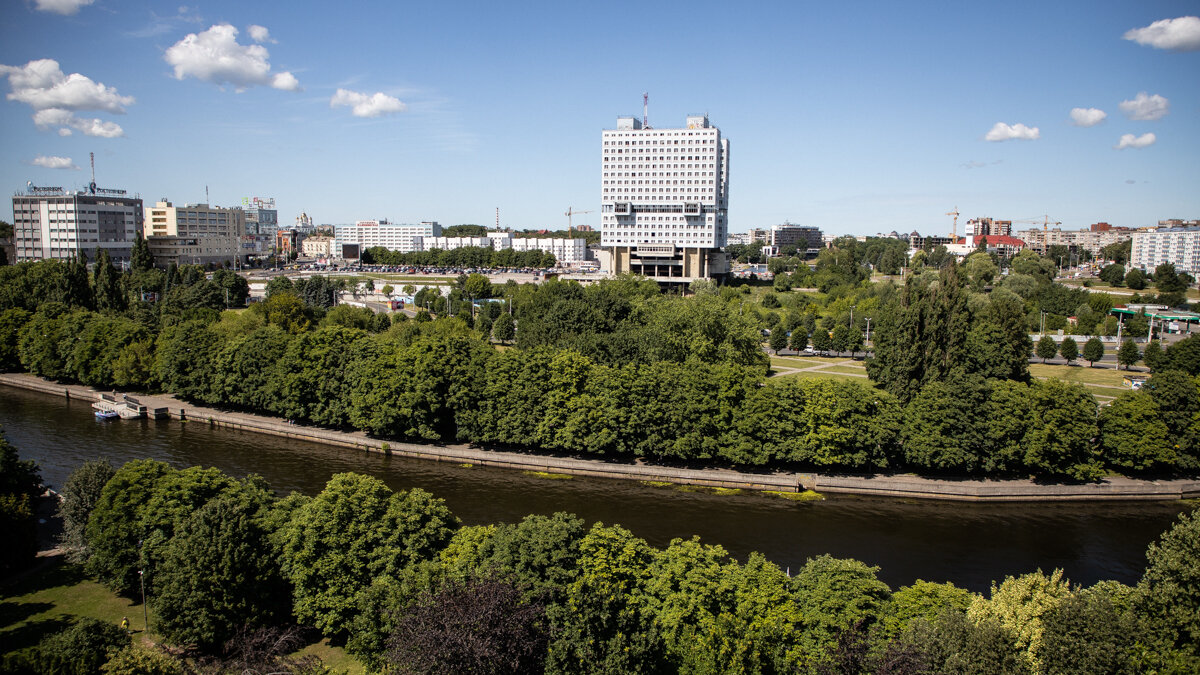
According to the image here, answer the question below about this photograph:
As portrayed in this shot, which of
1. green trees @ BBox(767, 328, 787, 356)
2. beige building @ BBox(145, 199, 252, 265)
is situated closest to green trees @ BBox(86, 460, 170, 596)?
green trees @ BBox(767, 328, 787, 356)

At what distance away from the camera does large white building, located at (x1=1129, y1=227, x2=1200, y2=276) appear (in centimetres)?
11250

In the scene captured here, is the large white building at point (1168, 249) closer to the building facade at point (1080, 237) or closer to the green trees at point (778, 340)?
the building facade at point (1080, 237)

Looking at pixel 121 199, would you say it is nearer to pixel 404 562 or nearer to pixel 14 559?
pixel 14 559

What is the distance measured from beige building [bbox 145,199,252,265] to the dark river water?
79.0m

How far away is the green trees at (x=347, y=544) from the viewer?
1582 cm

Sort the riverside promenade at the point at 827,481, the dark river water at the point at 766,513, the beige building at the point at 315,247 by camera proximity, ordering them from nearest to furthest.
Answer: the dark river water at the point at 766,513 < the riverside promenade at the point at 827,481 < the beige building at the point at 315,247

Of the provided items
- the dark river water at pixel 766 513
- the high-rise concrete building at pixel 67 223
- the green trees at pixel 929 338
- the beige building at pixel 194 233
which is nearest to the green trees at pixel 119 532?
the dark river water at pixel 766 513

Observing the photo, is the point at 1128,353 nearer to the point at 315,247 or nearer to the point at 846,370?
the point at 846,370

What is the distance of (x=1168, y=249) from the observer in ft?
391

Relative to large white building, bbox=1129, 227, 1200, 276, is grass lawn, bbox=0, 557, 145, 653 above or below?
below

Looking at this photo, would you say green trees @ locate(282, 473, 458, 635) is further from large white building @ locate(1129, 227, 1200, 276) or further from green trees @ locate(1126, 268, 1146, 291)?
large white building @ locate(1129, 227, 1200, 276)

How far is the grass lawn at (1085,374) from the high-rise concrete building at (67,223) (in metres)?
97.5

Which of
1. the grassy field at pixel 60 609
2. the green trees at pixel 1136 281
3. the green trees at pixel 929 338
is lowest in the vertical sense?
the grassy field at pixel 60 609

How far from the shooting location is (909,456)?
2791cm
